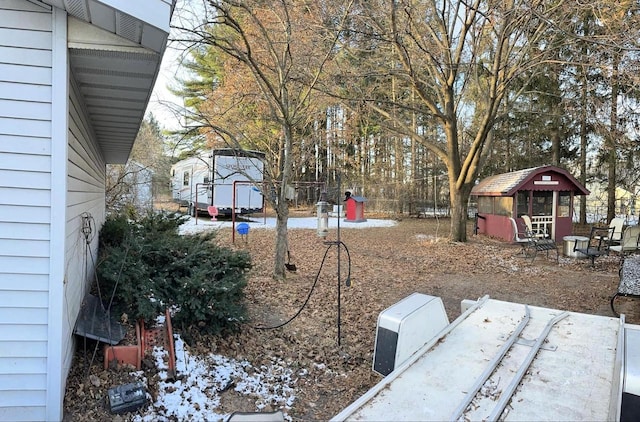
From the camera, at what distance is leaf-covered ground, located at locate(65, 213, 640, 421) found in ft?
11.3

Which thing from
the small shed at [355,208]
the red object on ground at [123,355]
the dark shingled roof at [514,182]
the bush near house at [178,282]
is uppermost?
the dark shingled roof at [514,182]

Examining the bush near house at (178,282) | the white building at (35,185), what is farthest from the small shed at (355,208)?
the white building at (35,185)

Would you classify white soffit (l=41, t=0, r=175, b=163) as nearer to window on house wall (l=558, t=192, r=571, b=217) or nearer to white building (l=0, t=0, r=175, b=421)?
white building (l=0, t=0, r=175, b=421)

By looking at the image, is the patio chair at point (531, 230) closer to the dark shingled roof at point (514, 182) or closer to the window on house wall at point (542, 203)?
the window on house wall at point (542, 203)

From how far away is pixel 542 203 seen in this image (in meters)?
13.0

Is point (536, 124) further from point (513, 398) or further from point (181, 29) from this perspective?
point (513, 398)

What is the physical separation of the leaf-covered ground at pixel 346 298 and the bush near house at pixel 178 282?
29 centimetres

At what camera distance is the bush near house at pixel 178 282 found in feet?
12.4

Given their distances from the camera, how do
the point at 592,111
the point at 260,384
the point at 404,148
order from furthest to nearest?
1. the point at 404,148
2. the point at 592,111
3. the point at 260,384

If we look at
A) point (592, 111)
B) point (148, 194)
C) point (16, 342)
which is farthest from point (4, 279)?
point (148, 194)

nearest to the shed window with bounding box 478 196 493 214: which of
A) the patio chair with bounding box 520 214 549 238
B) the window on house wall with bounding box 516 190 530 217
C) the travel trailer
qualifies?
the window on house wall with bounding box 516 190 530 217

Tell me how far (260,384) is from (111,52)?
2904mm

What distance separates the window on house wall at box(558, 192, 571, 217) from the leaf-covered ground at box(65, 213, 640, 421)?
2.45 meters

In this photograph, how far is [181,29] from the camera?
5750 millimetres
